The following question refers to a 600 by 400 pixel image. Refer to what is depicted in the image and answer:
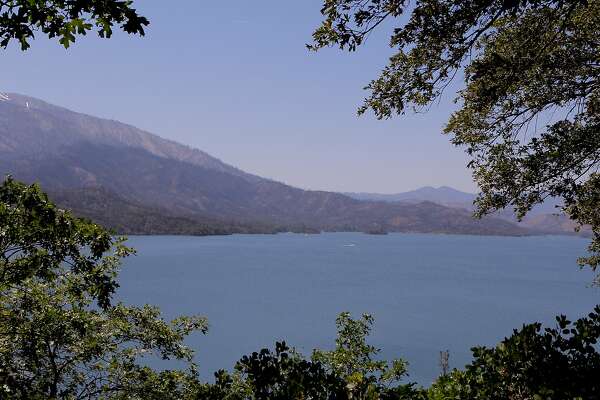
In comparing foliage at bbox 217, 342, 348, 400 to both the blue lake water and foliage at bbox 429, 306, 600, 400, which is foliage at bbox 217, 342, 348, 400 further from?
the blue lake water

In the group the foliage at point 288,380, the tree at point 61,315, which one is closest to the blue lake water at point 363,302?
the tree at point 61,315

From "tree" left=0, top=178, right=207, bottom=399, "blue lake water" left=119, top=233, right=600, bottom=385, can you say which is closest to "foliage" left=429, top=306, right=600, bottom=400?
"tree" left=0, top=178, right=207, bottom=399

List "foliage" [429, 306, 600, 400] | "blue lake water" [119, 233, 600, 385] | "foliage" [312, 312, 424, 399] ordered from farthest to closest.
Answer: "blue lake water" [119, 233, 600, 385], "foliage" [312, 312, 424, 399], "foliage" [429, 306, 600, 400]

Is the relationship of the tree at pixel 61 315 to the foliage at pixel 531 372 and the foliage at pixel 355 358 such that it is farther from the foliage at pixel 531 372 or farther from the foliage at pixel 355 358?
the foliage at pixel 531 372

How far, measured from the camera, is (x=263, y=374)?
571 cm

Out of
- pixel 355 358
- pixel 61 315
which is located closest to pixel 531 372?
pixel 355 358

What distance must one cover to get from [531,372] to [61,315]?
341 inches

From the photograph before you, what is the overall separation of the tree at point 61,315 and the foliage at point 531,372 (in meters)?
4.72

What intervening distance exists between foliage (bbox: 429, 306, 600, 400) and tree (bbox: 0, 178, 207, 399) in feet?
15.5

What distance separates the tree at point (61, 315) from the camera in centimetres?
863

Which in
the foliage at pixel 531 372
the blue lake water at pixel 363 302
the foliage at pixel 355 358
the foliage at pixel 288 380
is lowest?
the blue lake water at pixel 363 302

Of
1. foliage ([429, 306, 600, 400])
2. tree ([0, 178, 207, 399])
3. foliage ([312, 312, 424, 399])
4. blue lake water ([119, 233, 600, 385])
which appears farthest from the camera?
blue lake water ([119, 233, 600, 385])

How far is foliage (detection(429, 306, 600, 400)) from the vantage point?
538 centimetres

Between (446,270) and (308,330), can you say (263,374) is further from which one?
(446,270)
